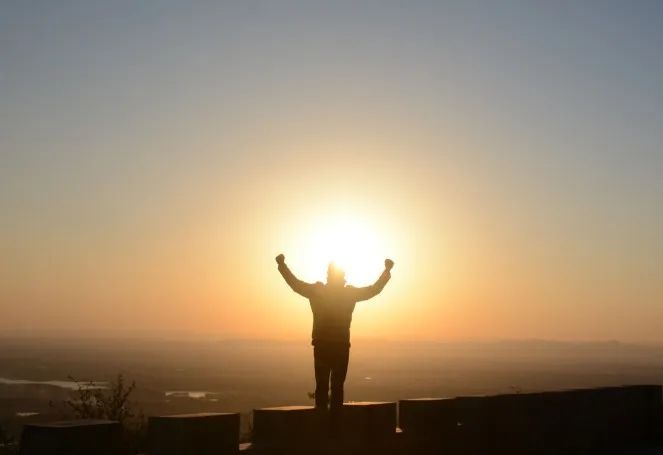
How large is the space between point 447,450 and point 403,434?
0.76 m

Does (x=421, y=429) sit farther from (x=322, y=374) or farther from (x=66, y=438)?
(x=66, y=438)

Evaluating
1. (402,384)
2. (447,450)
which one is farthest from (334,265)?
(402,384)

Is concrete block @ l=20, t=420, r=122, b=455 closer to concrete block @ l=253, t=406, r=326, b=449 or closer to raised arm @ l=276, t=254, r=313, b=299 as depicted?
concrete block @ l=253, t=406, r=326, b=449

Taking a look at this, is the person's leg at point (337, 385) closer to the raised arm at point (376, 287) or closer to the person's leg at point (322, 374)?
the person's leg at point (322, 374)

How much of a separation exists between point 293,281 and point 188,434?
2.32 metres

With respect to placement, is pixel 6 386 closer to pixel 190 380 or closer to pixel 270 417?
pixel 190 380

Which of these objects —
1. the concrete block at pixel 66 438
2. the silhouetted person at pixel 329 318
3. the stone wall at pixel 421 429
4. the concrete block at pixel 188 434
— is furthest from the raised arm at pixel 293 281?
the concrete block at pixel 66 438

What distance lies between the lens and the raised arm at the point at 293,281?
8.89 meters

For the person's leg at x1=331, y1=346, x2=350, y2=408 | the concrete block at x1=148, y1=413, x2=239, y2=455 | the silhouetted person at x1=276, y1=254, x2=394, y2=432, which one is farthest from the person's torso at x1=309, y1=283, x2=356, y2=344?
the concrete block at x1=148, y1=413, x2=239, y2=455

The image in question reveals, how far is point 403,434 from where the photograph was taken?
9.45 m

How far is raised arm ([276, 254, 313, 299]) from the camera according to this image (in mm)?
8891

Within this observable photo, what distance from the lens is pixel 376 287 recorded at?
29.8 ft

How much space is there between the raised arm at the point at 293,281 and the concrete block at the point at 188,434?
1.95 metres

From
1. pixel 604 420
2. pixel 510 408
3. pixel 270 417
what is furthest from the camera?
pixel 604 420
